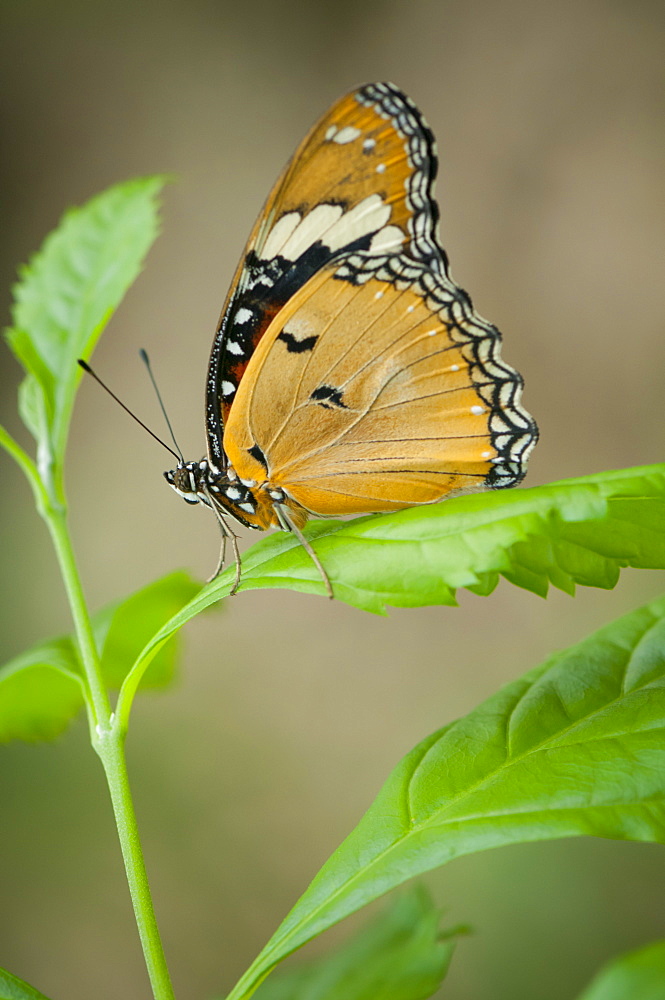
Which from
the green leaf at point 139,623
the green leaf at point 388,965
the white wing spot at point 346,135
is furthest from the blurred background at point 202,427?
the white wing spot at point 346,135

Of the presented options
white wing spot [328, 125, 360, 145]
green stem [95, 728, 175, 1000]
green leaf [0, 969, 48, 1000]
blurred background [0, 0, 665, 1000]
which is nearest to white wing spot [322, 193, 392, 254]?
white wing spot [328, 125, 360, 145]

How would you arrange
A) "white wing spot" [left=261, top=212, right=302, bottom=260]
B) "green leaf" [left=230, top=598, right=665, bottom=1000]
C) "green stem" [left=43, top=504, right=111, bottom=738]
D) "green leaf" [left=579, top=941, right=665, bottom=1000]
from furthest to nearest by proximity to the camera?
"white wing spot" [left=261, top=212, right=302, bottom=260]
"green stem" [left=43, top=504, right=111, bottom=738]
"green leaf" [left=230, top=598, right=665, bottom=1000]
"green leaf" [left=579, top=941, right=665, bottom=1000]

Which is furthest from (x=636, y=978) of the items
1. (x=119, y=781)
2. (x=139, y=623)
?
A: (x=139, y=623)

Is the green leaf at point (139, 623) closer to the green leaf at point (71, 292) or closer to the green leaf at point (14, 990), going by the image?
the green leaf at point (71, 292)

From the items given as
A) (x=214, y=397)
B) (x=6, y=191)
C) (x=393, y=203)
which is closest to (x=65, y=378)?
(x=214, y=397)

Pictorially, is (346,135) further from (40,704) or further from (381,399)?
(40,704)

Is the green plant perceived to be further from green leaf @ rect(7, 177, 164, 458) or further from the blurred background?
the blurred background
